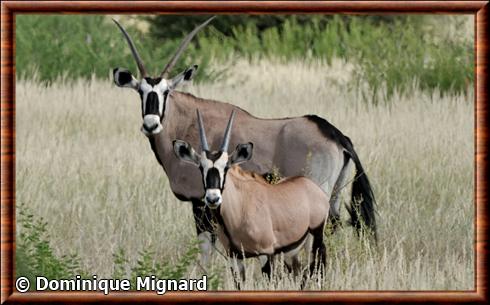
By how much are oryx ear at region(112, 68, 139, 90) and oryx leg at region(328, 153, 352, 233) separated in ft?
5.63

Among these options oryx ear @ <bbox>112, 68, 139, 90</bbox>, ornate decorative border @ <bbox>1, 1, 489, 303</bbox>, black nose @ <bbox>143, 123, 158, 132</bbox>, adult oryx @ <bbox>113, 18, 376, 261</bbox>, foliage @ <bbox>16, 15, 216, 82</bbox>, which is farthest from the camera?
foliage @ <bbox>16, 15, 216, 82</bbox>

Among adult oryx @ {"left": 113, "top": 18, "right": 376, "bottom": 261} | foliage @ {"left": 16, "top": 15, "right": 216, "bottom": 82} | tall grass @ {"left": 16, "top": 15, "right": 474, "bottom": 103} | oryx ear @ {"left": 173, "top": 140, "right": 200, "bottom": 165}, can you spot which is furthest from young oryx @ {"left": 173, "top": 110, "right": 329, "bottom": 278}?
foliage @ {"left": 16, "top": 15, "right": 216, "bottom": 82}

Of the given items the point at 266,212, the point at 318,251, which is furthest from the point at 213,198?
the point at 318,251

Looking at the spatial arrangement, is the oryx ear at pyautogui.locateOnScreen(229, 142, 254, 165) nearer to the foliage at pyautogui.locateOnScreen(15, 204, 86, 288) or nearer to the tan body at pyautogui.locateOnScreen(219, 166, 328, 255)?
the tan body at pyautogui.locateOnScreen(219, 166, 328, 255)

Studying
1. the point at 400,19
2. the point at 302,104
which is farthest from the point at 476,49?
the point at 400,19

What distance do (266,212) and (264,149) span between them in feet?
4.77

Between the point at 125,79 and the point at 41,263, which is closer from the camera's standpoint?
the point at 41,263

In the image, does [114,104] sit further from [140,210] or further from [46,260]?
[46,260]

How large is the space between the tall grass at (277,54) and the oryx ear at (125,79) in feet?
22.0

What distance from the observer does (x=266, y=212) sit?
6578 millimetres

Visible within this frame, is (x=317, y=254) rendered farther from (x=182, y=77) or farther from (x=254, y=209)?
(x=182, y=77)

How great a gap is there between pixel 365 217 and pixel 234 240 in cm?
199

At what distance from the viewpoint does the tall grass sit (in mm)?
15375

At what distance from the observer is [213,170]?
625cm
